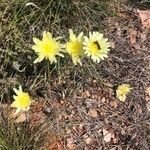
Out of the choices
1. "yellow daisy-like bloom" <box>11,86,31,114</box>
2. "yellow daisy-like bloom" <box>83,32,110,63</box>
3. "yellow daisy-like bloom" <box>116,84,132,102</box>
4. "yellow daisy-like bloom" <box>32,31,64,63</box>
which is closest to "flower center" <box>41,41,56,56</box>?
"yellow daisy-like bloom" <box>32,31,64,63</box>

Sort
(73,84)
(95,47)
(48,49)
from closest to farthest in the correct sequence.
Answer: (48,49) < (95,47) < (73,84)

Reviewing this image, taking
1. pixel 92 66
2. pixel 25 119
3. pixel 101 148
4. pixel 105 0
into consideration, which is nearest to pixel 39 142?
pixel 25 119

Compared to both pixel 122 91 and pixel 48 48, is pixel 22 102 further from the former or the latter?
pixel 122 91

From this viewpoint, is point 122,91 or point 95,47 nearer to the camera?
point 95,47

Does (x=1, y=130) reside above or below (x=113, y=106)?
below

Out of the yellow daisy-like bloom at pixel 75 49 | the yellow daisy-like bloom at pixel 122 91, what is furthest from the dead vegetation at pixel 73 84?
the yellow daisy-like bloom at pixel 75 49

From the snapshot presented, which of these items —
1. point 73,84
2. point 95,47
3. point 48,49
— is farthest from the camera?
point 73,84

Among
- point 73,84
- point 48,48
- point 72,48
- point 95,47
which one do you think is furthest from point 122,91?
point 48,48

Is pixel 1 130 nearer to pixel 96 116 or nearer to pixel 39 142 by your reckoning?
pixel 39 142
